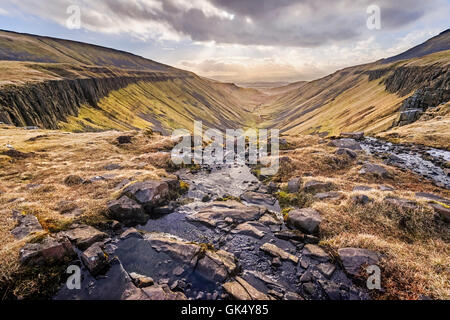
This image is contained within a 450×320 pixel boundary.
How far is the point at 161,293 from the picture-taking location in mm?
11828

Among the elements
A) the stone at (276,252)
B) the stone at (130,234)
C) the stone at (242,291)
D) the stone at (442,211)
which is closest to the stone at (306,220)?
the stone at (276,252)

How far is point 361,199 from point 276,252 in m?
10.8

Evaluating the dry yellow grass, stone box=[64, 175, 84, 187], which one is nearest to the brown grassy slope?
the dry yellow grass

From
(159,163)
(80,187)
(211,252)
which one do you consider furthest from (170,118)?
(211,252)

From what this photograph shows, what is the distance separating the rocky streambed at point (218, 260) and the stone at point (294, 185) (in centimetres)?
569

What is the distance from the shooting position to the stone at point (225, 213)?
20.7 m

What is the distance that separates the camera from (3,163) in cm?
2848

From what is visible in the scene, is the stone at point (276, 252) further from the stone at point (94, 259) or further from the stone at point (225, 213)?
the stone at point (94, 259)

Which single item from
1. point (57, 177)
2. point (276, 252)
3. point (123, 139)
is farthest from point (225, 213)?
point (123, 139)

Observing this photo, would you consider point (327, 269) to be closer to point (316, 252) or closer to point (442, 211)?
point (316, 252)

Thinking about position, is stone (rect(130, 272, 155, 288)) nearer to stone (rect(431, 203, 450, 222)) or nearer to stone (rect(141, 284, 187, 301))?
stone (rect(141, 284, 187, 301))

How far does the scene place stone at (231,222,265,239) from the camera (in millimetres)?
18406
